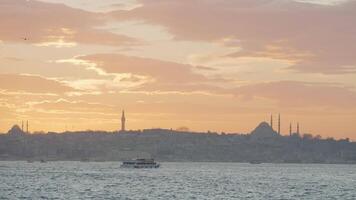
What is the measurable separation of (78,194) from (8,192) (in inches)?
575

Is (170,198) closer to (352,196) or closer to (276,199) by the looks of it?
(276,199)

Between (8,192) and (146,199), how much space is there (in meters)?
29.4

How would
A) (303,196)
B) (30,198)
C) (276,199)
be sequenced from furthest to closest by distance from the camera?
(303,196)
(276,199)
(30,198)

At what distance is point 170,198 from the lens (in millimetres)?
136875

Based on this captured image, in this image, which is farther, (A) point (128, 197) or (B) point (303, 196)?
(B) point (303, 196)

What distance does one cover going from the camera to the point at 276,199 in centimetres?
14112

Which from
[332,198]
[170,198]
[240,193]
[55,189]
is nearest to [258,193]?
[240,193]

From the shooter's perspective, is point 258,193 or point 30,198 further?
point 258,193

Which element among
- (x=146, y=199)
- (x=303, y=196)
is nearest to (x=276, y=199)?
(x=303, y=196)

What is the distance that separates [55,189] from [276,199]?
4453 cm

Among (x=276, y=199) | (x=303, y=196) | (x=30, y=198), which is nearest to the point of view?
(x=30, y=198)

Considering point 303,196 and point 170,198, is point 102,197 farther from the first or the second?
point 303,196

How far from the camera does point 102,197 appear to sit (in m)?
136

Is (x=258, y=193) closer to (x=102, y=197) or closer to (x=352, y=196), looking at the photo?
(x=352, y=196)
